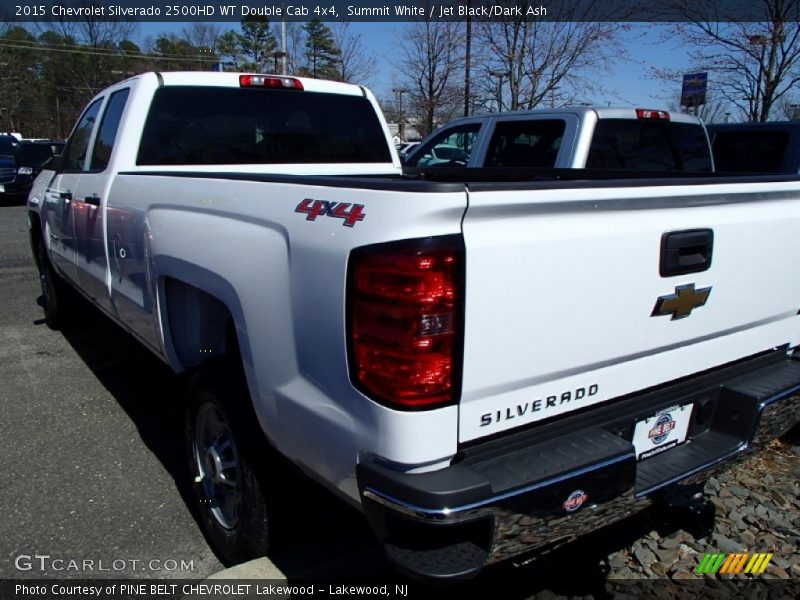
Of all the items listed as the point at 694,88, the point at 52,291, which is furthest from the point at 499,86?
the point at 52,291

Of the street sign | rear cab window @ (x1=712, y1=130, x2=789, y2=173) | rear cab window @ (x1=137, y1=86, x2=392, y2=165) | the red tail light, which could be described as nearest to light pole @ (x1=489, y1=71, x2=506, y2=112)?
the street sign

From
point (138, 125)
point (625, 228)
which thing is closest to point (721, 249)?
point (625, 228)

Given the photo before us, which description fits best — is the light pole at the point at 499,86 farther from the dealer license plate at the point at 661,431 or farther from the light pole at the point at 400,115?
the dealer license plate at the point at 661,431

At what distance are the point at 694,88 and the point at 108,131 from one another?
27.9 feet

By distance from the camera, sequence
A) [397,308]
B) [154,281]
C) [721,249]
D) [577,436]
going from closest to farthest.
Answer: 1. [397,308]
2. [577,436]
3. [721,249]
4. [154,281]

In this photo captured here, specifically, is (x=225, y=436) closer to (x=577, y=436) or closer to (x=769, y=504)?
(x=577, y=436)

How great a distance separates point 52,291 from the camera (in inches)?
231

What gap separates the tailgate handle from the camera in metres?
2.08

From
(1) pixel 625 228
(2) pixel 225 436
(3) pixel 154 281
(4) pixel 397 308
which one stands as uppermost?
(1) pixel 625 228

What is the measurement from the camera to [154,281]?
2957 millimetres

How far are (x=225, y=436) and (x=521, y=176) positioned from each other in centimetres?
233

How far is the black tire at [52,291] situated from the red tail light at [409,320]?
502 cm

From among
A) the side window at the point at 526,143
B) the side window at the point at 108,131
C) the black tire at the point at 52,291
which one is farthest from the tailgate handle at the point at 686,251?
the black tire at the point at 52,291

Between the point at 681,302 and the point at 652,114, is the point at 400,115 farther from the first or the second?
the point at 681,302
